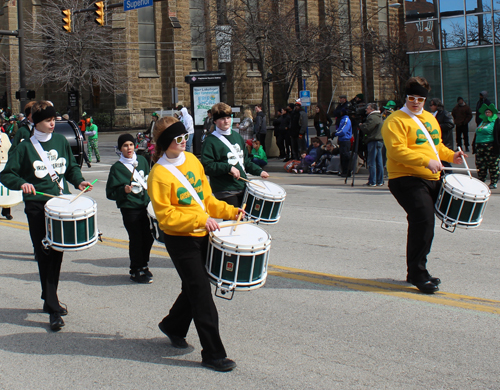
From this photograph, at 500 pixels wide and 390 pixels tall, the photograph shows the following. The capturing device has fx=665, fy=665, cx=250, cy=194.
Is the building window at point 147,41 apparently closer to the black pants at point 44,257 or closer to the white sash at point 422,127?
the white sash at point 422,127

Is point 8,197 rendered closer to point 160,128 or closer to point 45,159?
point 45,159

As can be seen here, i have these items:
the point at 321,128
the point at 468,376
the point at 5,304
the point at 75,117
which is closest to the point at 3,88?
the point at 75,117

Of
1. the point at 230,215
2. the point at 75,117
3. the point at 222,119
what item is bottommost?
the point at 230,215

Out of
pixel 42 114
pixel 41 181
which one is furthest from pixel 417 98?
pixel 41 181

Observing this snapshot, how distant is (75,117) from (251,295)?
137 ft

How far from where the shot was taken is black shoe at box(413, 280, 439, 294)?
6281mm

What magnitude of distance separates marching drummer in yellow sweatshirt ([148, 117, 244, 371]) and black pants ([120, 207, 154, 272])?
265 centimetres

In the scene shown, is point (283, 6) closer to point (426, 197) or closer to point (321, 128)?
point (321, 128)

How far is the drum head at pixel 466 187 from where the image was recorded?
6293 mm

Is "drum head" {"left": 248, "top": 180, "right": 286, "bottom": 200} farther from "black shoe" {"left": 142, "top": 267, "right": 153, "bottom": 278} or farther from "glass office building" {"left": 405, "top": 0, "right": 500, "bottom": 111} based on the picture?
"glass office building" {"left": 405, "top": 0, "right": 500, "bottom": 111}

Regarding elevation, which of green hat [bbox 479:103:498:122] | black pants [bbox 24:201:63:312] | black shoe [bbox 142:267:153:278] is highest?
green hat [bbox 479:103:498:122]

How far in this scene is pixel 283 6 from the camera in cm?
3759

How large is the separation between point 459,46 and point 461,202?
84.1 feet

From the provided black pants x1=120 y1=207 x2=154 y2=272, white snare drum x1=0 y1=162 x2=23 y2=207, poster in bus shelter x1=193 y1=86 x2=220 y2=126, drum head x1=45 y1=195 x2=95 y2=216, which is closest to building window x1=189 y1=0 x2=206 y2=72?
poster in bus shelter x1=193 y1=86 x2=220 y2=126
